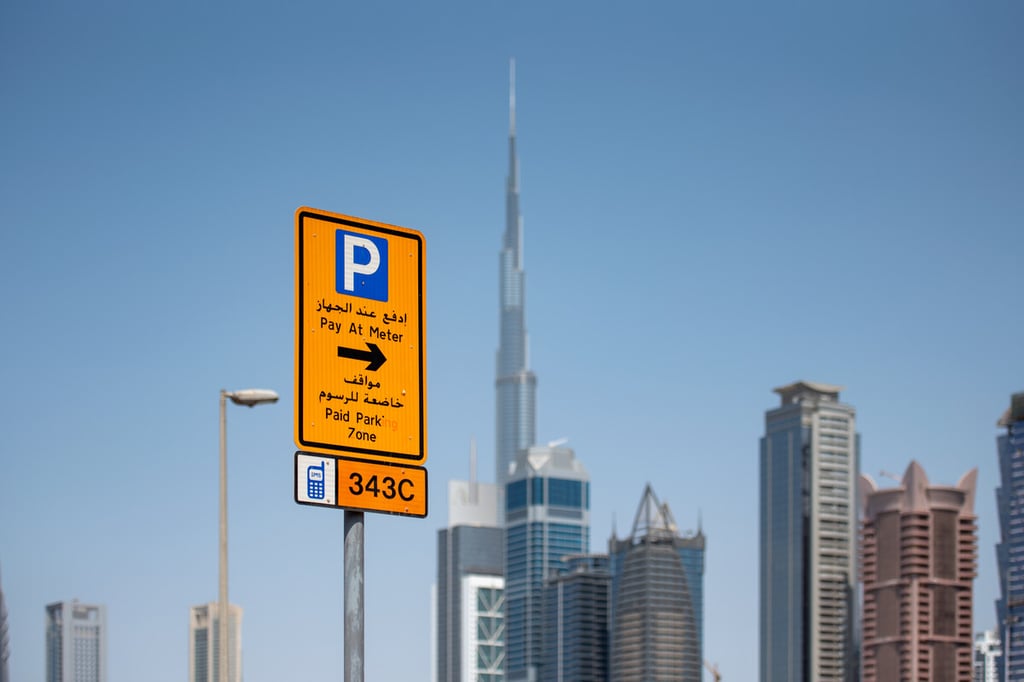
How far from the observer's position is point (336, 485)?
10992mm

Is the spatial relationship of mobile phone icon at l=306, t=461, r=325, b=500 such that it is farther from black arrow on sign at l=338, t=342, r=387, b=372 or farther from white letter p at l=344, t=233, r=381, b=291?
white letter p at l=344, t=233, r=381, b=291

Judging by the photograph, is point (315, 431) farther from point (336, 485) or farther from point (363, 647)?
point (363, 647)

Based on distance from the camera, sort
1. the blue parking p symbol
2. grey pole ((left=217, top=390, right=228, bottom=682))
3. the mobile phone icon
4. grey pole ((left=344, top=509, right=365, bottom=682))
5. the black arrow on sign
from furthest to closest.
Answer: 1. grey pole ((left=217, top=390, right=228, bottom=682))
2. the blue parking p symbol
3. the black arrow on sign
4. grey pole ((left=344, top=509, right=365, bottom=682))
5. the mobile phone icon

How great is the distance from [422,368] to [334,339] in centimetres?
64

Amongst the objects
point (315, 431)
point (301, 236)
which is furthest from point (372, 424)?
point (301, 236)

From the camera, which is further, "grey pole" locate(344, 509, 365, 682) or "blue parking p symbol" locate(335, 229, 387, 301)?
"blue parking p symbol" locate(335, 229, 387, 301)

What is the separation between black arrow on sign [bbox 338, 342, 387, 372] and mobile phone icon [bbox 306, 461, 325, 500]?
2.08 ft

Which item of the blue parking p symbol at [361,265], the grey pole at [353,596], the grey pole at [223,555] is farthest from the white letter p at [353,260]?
the grey pole at [223,555]

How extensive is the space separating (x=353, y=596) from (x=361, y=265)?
1877 mm

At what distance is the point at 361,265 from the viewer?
11305 mm

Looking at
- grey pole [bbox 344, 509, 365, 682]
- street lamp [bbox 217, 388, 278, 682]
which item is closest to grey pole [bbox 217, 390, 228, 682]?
street lamp [bbox 217, 388, 278, 682]

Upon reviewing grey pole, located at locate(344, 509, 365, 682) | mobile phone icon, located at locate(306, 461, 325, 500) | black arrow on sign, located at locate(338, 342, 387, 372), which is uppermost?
black arrow on sign, located at locate(338, 342, 387, 372)

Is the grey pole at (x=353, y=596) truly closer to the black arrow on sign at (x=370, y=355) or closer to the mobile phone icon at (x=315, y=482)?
the mobile phone icon at (x=315, y=482)

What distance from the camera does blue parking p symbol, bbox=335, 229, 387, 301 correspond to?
36.8 feet
